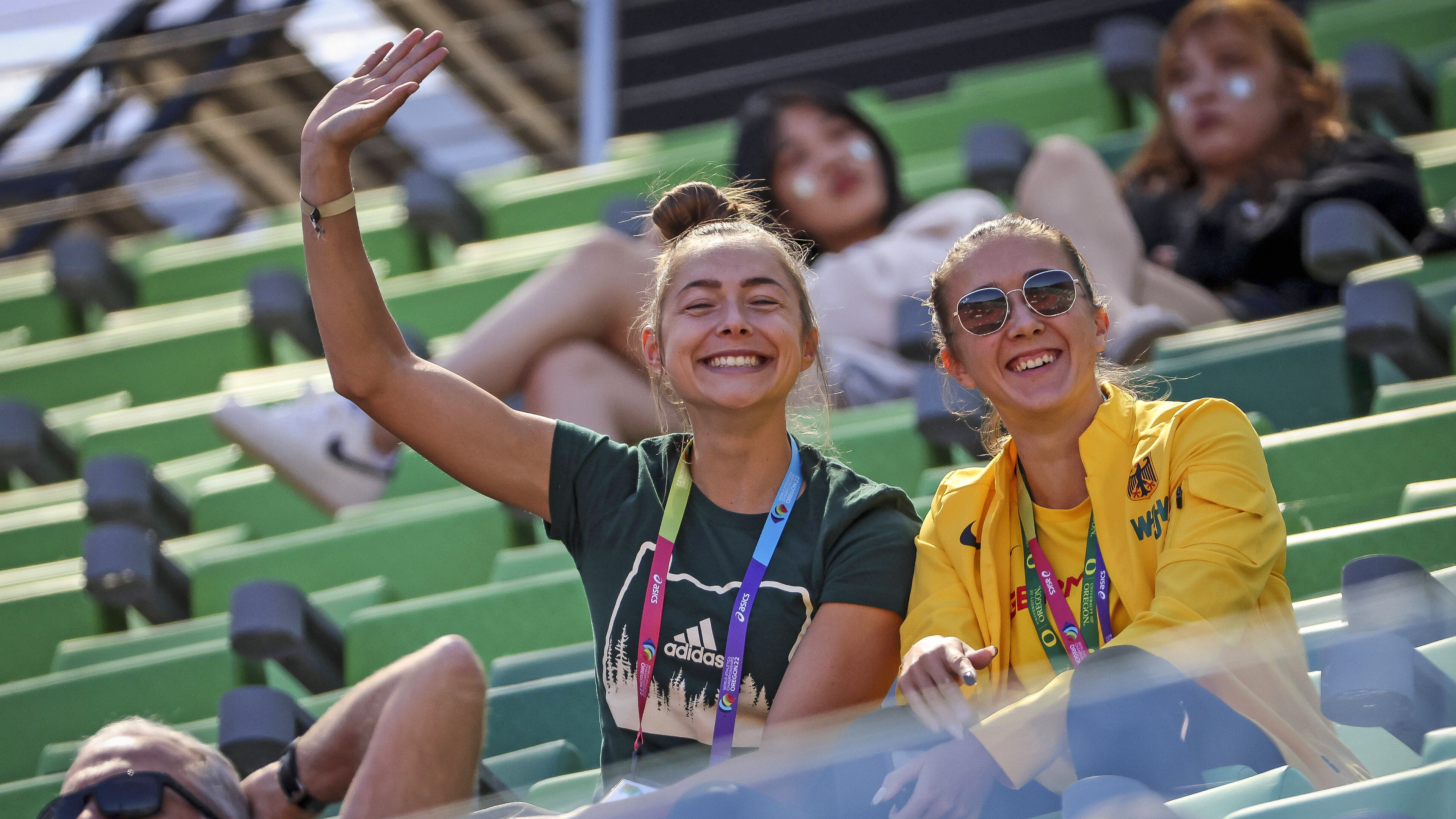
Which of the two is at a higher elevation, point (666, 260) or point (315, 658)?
point (666, 260)

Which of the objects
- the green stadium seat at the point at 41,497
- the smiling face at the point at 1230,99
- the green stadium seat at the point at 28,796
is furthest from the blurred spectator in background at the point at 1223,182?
the green stadium seat at the point at 41,497

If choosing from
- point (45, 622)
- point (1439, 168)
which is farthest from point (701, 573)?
point (1439, 168)

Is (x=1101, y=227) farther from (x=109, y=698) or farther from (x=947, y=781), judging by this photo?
(x=109, y=698)

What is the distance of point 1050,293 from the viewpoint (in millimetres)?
1117

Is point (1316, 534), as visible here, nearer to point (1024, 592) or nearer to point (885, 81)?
point (1024, 592)

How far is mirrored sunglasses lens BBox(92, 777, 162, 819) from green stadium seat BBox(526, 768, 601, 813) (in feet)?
0.99

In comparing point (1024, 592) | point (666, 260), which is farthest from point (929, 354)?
point (1024, 592)

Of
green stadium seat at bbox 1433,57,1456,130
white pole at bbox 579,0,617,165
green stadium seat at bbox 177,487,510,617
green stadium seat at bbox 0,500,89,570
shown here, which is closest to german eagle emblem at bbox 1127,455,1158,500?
green stadium seat at bbox 177,487,510,617

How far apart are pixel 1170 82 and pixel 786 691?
1.37 meters

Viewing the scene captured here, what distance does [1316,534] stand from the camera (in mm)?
1229

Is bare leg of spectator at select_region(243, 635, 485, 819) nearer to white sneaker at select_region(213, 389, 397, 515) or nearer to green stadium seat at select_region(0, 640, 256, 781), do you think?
green stadium seat at select_region(0, 640, 256, 781)

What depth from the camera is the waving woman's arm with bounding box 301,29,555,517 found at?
1063 millimetres

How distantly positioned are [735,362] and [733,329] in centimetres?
3

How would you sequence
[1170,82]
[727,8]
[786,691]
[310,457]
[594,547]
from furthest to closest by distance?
1. [727,8]
2. [1170,82]
3. [310,457]
4. [594,547]
5. [786,691]
